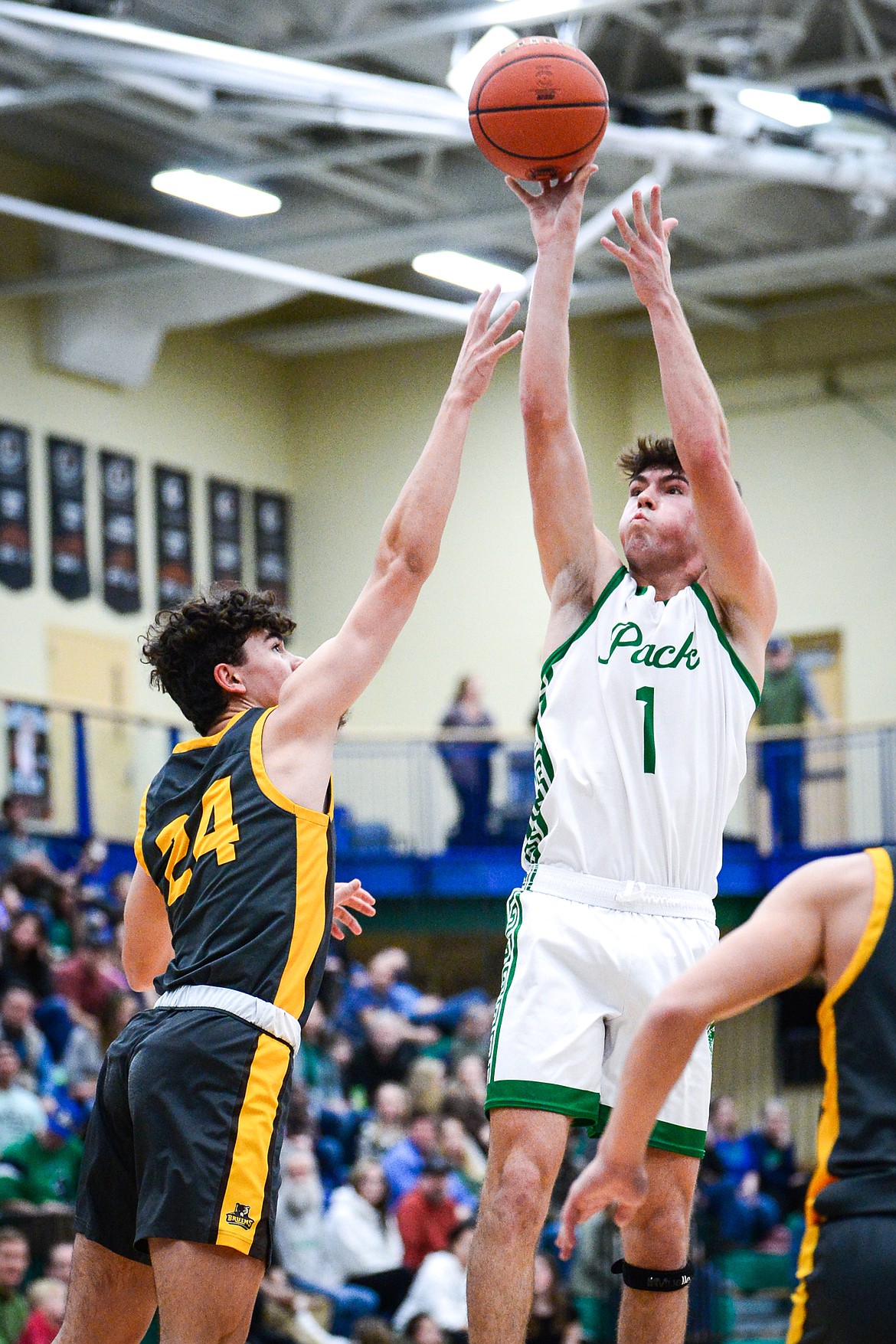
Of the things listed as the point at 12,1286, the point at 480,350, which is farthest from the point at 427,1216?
the point at 480,350

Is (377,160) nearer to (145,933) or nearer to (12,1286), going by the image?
(12,1286)

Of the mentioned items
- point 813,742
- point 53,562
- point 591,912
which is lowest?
point 591,912

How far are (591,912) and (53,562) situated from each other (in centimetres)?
1806

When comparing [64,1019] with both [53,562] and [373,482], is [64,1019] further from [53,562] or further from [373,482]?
[373,482]

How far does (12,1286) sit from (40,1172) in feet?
4.36

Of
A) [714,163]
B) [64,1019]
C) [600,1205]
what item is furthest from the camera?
[714,163]

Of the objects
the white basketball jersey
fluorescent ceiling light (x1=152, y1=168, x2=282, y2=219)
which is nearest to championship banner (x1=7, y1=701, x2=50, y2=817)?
fluorescent ceiling light (x1=152, y1=168, x2=282, y2=219)

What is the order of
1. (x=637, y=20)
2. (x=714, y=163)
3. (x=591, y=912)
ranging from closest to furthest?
1. (x=591, y=912)
2. (x=714, y=163)
3. (x=637, y=20)

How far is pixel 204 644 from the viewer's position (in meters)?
5.68

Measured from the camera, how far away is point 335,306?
85.7 ft

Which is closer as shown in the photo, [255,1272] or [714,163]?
[255,1272]

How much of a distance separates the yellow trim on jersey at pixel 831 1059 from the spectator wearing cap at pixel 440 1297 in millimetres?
9195

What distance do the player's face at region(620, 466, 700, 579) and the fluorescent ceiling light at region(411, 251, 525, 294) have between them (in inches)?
667

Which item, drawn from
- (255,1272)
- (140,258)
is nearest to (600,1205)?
(255,1272)
